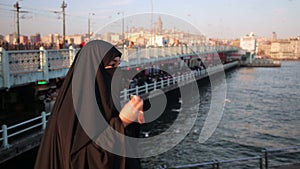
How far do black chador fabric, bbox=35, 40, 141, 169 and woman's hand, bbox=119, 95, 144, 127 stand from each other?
5 cm

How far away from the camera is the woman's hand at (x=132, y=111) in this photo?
1714 millimetres

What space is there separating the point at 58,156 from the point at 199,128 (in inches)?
633

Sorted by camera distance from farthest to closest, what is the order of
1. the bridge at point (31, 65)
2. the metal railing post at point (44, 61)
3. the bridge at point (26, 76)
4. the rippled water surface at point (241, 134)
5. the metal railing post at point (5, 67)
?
the rippled water surface at point (241, 134) < the metal railing post at point (44, 61) < the bridge at point (31, 65) < the metal railing post at point (5, 67) < the bridge at point (26, 76)

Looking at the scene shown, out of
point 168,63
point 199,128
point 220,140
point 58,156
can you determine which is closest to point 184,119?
point 199,128

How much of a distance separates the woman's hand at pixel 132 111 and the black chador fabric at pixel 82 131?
5 centimetres

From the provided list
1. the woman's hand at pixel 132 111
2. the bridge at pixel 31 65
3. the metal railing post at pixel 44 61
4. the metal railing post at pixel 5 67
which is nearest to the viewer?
the woman's hand at pixel 132 111

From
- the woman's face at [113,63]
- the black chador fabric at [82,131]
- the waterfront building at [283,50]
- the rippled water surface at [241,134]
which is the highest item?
the waterfront building at [283,50]

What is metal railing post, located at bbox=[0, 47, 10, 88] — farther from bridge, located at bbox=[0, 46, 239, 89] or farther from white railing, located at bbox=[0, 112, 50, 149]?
white railing, located at bbox=[0, 112, 50, 149]

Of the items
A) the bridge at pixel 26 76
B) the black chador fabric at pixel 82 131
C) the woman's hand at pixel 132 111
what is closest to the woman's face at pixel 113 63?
the black chador fabric at pixel 82 131

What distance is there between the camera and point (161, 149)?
1310 centimetres

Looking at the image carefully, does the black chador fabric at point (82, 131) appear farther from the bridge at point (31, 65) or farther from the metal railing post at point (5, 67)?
the metal railing post at point (5, 67)

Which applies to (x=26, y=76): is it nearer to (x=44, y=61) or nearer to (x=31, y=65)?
(x=31, y=65)

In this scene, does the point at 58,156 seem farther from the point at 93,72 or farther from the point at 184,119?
the point at 184,119

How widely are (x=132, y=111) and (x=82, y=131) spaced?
33 centimetres
